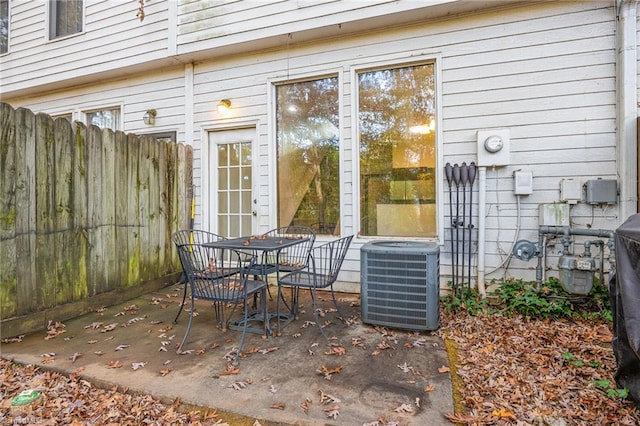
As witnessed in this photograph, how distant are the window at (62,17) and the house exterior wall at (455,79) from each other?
190 centimetres

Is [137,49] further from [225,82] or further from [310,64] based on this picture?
[310,64]

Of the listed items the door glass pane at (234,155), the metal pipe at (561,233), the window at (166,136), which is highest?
the window at (166,136)

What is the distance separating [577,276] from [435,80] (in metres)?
2.50

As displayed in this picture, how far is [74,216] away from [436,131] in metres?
4.01

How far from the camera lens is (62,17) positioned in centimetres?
582

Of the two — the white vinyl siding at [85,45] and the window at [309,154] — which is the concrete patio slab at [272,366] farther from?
the white vinyl siding at [85,45]

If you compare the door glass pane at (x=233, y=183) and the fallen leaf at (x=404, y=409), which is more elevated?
the door glass pane at (x=233, y=183)

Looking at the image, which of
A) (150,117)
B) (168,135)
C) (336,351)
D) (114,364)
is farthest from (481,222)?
(150,117)

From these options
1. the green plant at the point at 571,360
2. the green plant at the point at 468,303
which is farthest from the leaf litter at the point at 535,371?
the green plant at the point at 468,303

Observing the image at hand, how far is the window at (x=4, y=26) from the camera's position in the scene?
620 centimetres

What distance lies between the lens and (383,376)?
2.21 meters

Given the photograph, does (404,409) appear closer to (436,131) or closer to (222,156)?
(436,131)

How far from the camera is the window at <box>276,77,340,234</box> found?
14.2 ft

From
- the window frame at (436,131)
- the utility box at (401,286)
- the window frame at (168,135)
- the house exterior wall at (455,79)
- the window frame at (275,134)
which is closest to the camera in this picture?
the utility box at (401,286)
